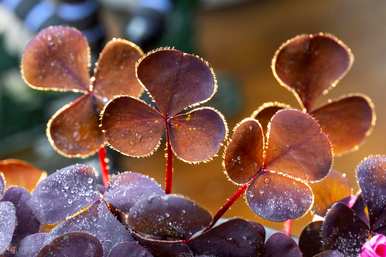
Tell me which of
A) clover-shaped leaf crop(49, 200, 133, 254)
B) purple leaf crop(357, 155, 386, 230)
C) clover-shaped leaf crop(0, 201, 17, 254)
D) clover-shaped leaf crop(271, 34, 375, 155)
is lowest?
clover-shaped leaf crop(0, 201, 17, 254)

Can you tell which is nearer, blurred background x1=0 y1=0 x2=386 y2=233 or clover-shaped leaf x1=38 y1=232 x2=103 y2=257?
clover-shaped leaf x1=38 y1=232 x2=103 y2=257

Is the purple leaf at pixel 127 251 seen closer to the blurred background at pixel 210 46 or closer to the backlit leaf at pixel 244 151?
the backlit leaf at pixel 244 151

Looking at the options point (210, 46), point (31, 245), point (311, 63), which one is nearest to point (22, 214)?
point (31, 245)

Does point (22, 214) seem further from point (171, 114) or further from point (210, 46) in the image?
point (210, 46)

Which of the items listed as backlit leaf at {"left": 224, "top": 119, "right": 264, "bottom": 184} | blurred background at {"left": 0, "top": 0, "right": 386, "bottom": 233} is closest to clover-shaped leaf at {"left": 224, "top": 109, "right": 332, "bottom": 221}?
backlit leaf at {"left": 224, "top": 119, "right": 264, "bottom": 184}

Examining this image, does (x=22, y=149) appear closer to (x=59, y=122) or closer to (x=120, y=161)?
(x=120, y=161)

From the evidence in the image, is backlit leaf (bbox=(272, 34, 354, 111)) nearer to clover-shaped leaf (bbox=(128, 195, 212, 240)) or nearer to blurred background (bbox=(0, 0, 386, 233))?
clover-shaped leaf (bbox=(128, 195, 212, 240))

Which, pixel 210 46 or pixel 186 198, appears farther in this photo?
pixel 210 46
